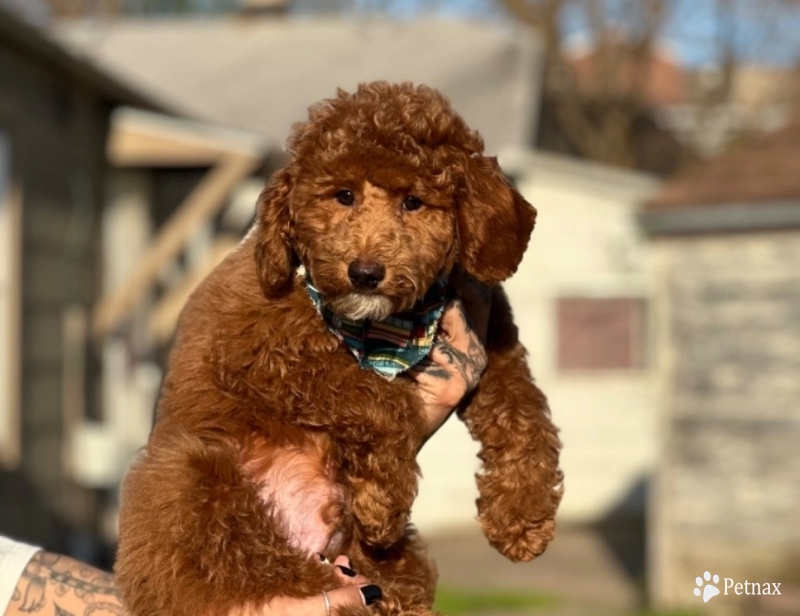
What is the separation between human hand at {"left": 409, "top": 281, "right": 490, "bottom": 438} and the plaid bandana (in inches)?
0.9

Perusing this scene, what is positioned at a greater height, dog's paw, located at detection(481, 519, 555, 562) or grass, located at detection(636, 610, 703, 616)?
dog's paw, located at detection(481, 519, 555, 562)

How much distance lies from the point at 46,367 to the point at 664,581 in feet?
16.1

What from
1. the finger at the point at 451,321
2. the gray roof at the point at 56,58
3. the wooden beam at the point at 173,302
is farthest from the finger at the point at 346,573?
the wooden beam at the point at 173,302

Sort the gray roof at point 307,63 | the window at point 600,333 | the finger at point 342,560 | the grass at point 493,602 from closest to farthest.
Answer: the finger at point 342,560
the grass at point 493,602
the window at point 600,333
the gray roof at point 307,63

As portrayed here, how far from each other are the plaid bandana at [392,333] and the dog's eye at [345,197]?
0.57 ft

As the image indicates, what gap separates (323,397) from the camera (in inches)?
100

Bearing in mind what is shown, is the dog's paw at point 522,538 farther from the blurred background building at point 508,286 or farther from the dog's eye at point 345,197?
the blurred background building at point 508,286

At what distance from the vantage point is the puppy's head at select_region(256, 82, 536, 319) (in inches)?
97.4

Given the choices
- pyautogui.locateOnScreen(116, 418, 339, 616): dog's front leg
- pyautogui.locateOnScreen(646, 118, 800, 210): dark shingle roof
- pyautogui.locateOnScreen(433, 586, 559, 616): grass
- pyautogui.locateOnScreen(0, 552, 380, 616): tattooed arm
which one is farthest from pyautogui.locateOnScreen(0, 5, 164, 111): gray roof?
pyautogui.locateOnScreen(116, 418, 339, 616): dog's front leg

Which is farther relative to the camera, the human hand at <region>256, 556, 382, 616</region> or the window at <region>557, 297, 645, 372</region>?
the window at <region>557, 297, 645, 372</region>

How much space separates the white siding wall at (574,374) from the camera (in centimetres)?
1504

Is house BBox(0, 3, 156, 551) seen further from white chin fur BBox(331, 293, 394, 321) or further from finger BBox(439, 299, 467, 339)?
white chin fur BBox(331, 293, 394, 321)

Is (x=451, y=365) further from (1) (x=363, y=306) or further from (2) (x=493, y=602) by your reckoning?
(2) (x=493, y=602)

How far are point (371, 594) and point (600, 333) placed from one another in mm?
13402
